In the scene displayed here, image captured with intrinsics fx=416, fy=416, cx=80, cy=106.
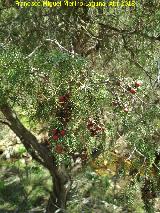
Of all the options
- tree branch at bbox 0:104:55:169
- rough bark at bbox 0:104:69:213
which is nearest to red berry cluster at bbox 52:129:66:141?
rough bark at bbox 0:104:69:213

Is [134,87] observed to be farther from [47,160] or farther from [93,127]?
[47,160]

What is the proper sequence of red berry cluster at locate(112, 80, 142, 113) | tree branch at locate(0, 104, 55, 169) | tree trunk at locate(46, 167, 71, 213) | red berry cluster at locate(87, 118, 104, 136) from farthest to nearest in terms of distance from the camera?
tree trunk at locate(46, 167, 71, 213), tree branch at locate(0, 104, 55, 169), red berry cluster at locate(112, 80, 142, 113), red berry cluster at locate(87, 118, 104, 136)

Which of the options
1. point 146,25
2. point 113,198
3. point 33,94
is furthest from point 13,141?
point 33,94

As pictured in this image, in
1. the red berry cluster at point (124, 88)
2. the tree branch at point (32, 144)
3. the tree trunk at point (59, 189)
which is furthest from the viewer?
the tree trunk at point (59, 189)

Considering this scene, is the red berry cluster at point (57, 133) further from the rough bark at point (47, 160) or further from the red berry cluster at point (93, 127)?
the rough bark at point (47, 160)

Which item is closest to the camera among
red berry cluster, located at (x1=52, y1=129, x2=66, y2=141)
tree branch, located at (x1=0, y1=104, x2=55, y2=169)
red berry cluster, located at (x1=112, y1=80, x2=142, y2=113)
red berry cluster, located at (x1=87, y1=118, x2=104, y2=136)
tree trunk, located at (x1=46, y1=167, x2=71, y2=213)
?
red berry cluster, located at (x1=52, y1=129, x2=66, y2=141)

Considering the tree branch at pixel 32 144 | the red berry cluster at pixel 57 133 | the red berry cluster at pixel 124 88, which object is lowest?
the red berry cluster at pixel 57 133

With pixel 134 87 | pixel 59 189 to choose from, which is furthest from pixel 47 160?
pixel 134 87

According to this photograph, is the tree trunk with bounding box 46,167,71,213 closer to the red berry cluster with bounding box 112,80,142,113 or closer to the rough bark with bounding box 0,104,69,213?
the rough bark with bounding box 0,104,69,213

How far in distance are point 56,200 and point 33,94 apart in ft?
11.3

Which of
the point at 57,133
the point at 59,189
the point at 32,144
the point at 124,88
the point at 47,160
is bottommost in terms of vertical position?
the point at 57,133

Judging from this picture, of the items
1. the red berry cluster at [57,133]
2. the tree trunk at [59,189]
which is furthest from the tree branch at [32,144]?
the red berry cluster at [57,133]

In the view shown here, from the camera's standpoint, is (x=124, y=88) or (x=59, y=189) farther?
(x=59, y=189)

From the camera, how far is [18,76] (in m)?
2.67
